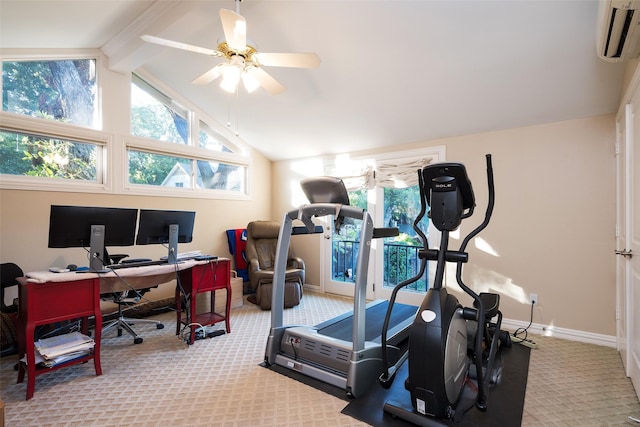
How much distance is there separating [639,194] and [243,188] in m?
4.63

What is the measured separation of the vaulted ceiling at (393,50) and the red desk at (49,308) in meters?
2.18

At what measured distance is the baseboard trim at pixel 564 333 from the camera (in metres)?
2.96

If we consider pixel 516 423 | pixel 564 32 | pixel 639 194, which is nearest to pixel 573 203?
pixel 639 194

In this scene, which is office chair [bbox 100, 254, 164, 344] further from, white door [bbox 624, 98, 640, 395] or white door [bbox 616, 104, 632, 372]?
white door [bbox 616, 104, 632, 372]

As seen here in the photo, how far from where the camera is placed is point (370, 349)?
2295 millimetres

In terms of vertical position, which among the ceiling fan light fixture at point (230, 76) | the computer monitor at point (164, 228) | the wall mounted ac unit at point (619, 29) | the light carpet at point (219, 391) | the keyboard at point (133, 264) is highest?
the ceiling fan light fixture at point (230, 76)

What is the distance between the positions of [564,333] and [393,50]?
3.29 metres

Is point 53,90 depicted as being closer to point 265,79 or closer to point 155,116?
point 155,116

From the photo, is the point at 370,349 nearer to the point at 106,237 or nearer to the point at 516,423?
the point at 516,423

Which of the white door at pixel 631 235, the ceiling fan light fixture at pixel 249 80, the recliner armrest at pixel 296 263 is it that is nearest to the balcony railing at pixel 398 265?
the recliner armrest at pixel 296 263

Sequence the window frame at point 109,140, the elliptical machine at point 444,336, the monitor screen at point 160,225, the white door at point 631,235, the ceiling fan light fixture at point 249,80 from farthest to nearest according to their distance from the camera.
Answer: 1. the window frame at point 109,140
2. the monitor screen at point 160,225
3. the ceiling fan light fixture at point 249,80
4. the white door at point 631,235
5. the elliptical machine at point 444,336

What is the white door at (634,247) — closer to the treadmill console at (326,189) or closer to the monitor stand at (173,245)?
the treadmill console at (326,189)

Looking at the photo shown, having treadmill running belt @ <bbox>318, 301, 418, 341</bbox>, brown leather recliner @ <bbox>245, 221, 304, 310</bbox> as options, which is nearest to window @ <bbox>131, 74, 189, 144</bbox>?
brown leather recliner @ <bbox>245, 221, 304, 310</bbox>

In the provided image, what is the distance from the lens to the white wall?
2.99 m
